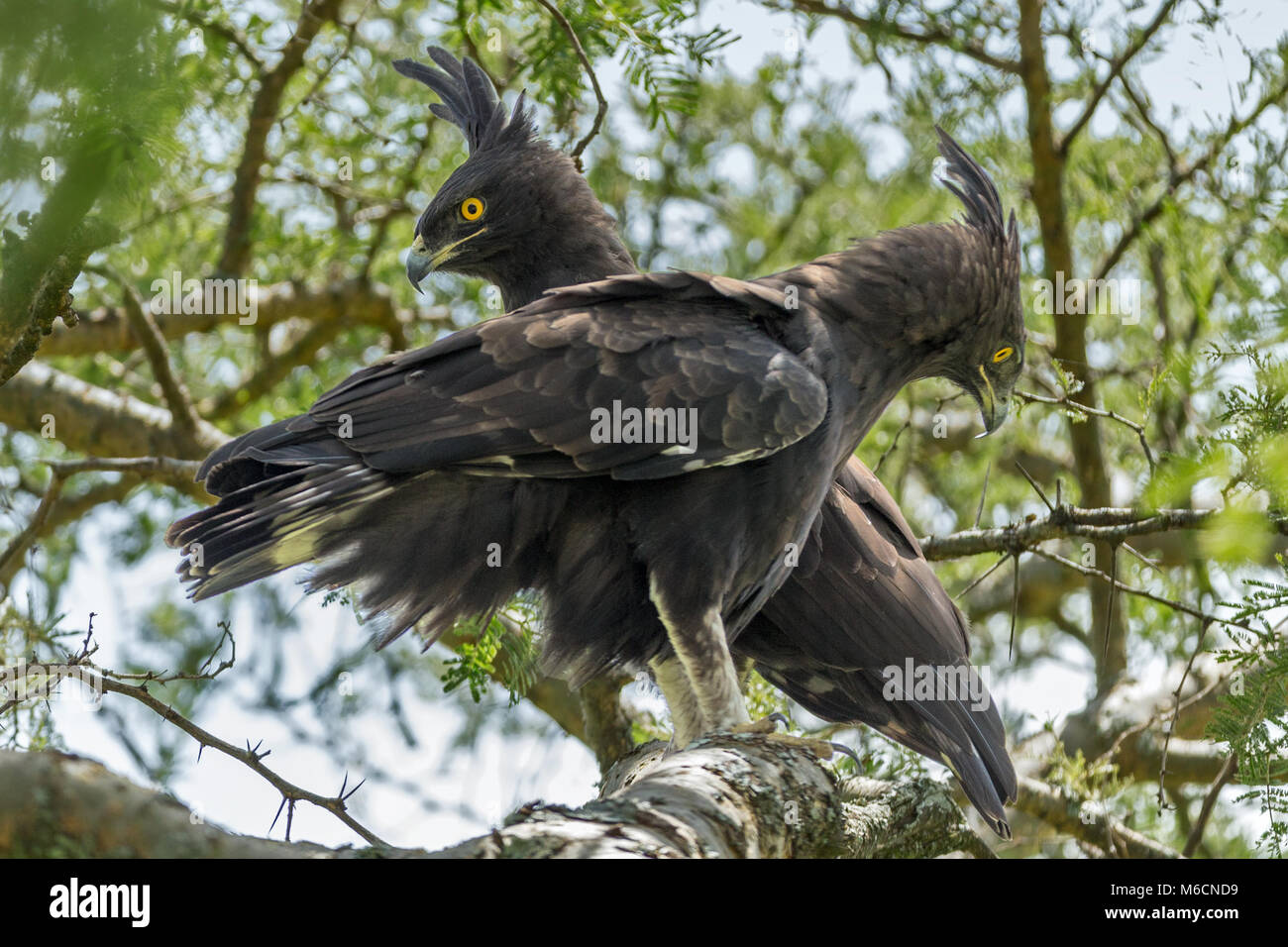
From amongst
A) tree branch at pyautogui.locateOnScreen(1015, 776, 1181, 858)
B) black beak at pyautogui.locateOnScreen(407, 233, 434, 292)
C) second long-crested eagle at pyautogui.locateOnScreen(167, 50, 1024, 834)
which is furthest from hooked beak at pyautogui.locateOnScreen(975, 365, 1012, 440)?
black beak at pyautogui.locateOnScreen(407, 233, 434, 292)

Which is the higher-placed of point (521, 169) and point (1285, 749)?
point (521, 169)

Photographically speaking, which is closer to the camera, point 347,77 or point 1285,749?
point 1285,749

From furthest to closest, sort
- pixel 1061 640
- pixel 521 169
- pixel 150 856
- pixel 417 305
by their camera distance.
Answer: pixel 1061 640, pixel 417 305, pixel 521 169, pixel 150 856

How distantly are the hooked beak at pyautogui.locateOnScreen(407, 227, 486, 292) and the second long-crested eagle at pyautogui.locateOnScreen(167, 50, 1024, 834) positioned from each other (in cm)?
101

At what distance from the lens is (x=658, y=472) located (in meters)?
3.75

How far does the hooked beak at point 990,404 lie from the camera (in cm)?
464

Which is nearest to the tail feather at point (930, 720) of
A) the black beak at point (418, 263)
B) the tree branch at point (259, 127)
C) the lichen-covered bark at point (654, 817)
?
the lichen-covered bark at point (654, 817)

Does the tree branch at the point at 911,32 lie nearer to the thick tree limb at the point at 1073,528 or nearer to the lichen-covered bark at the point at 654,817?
the thick tree limb at the point at 1073,528

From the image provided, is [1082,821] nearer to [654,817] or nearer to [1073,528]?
[1073,528]

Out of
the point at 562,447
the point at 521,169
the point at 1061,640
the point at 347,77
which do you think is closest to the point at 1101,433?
the point at 1061,640

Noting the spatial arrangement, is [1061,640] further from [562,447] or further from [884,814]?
[562,447]

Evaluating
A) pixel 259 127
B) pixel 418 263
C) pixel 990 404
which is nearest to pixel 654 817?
pixel 990 404

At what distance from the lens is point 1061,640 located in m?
8.74

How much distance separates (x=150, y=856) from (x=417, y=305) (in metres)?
6.13
